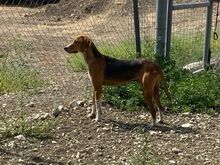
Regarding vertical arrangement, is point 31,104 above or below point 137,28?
below

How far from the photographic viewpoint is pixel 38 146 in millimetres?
5980

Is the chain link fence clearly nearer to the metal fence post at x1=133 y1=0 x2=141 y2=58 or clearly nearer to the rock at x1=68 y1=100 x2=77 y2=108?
the metal fence post at x1=133 y1=0 x2=141 y2=58

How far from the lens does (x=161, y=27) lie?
28.8 feet

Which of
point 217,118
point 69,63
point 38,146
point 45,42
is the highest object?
point 38,146

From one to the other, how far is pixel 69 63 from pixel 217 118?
4.80 metres

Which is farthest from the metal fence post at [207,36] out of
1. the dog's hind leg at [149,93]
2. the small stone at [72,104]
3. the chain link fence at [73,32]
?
the dog's hind leg at [149,93]

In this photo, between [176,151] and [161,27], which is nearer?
[176,151]

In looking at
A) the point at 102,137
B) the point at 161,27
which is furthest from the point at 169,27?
the point at 102,137

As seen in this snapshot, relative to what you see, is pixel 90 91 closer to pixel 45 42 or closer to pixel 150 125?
pixel 150 125

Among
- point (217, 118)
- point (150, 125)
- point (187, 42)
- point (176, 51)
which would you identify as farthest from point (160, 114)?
point (187, 42)

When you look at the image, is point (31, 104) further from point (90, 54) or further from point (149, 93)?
point (149, 93)

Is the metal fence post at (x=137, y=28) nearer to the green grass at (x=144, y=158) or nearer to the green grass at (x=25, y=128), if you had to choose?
the green grass at (x=25, y=128)

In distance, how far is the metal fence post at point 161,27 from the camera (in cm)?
866

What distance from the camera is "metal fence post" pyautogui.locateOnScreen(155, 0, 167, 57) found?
8.66 meters
